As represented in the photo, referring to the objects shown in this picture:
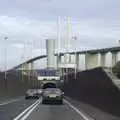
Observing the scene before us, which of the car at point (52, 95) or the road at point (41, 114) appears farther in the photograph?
the car at point (52, 95)

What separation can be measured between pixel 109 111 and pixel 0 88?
3893cm

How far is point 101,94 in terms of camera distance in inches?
1375

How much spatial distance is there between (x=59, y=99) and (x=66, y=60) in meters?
83.6

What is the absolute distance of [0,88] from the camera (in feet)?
214

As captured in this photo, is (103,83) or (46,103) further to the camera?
(46,103)

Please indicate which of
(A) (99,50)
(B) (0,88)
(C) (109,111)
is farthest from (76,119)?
(A) (99,50)

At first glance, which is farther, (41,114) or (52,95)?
(52,95)

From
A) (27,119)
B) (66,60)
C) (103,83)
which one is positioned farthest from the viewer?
(66,60)

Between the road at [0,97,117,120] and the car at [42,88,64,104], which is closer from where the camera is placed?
the road at [0,97,117,120]

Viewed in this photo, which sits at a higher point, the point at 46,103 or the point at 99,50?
the point at 99,50

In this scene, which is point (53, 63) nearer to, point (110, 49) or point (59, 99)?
point (110, 49)

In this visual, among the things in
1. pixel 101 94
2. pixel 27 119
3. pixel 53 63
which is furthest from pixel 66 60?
pixel 27 119

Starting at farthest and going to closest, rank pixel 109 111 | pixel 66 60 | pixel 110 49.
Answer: pixel 66 60 → pixel 110 49 → pixel 109 111

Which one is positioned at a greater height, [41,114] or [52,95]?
[52,95]
